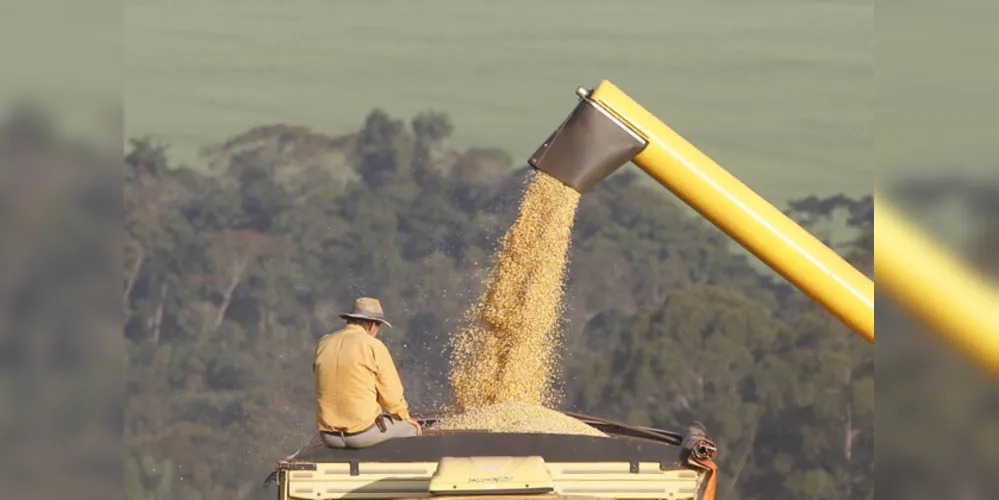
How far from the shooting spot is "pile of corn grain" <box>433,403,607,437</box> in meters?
7.45

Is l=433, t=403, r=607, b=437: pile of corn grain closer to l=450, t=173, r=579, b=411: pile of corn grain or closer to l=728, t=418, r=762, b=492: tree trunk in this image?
l=450, t=173, r=579, b=411: pile of corn grain

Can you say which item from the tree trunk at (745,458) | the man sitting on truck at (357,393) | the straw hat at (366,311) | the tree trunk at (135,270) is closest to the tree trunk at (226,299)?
the tree trunk at (135,270)

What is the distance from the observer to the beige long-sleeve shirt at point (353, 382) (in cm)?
704

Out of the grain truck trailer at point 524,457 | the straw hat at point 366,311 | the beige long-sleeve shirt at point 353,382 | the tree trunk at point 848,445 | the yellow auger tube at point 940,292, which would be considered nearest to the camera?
the yellow auger tube at point 940,292

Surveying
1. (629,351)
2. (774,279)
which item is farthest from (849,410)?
(774,279)

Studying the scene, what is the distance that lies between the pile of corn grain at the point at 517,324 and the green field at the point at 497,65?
2588 centimetres

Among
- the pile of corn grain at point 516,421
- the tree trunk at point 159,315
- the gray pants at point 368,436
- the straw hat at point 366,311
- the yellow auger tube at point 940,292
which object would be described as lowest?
the gray pants at point 368,436

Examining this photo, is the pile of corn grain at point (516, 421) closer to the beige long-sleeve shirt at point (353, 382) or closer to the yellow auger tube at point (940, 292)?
the beige long-sleeve shirt at point (353, 382)

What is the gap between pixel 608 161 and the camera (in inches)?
271

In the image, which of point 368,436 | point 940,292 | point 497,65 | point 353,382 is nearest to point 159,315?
point 497,65

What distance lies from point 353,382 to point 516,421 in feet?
2.95

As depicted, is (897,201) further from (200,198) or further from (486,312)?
(200,198)

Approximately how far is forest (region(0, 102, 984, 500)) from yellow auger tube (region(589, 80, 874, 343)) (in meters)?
19.2

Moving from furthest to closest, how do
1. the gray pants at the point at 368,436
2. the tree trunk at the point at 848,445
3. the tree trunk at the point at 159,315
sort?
1. the tree trunk at the point at 159,315
2. the tree trunk at the point at 848,445
3. the gray pants at the point at 368,436
